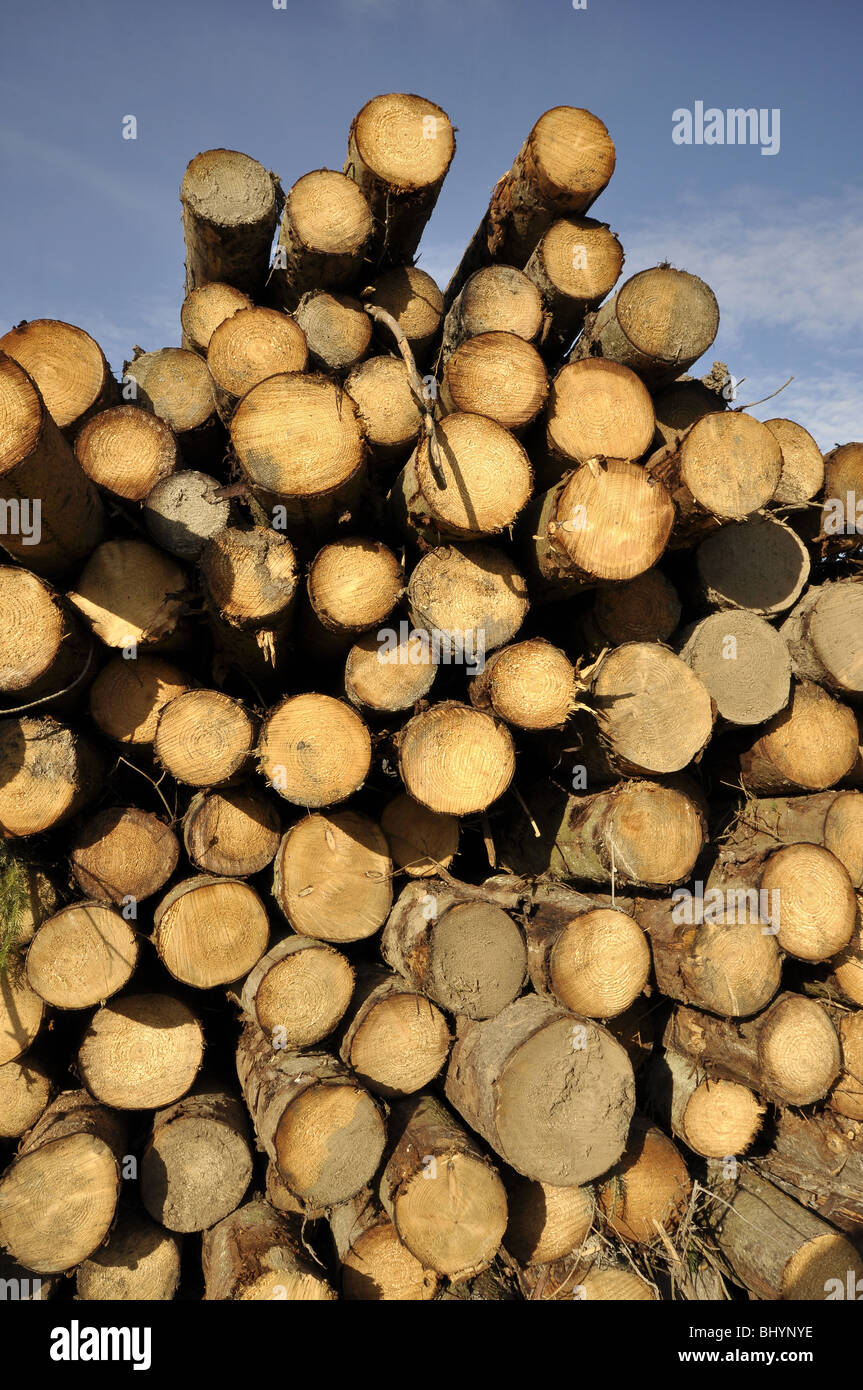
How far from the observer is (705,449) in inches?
142

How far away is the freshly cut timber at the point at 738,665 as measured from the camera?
3809 mm

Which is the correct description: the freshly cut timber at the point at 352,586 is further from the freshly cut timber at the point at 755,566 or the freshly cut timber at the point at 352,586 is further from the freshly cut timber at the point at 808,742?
the freshly cut timber at the point at 808,742

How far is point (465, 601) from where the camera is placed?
3.41 meters

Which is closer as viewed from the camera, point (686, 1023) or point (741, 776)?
point (686, 1023)

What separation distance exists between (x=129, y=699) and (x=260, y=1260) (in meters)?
2.61

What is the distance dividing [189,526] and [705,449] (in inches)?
98.4

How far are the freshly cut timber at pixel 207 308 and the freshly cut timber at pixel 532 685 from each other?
2863 mm

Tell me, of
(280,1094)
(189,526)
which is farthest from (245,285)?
(280,1094)

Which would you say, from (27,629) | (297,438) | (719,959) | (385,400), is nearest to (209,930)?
(27,629)

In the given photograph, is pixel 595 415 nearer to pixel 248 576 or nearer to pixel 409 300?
pixel 409 300

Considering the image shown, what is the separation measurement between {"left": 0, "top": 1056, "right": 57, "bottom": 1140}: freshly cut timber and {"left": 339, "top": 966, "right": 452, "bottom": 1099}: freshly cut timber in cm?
157

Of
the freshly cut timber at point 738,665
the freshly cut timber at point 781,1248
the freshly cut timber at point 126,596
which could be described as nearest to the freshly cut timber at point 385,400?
the freshly cut timber at point 126,596
